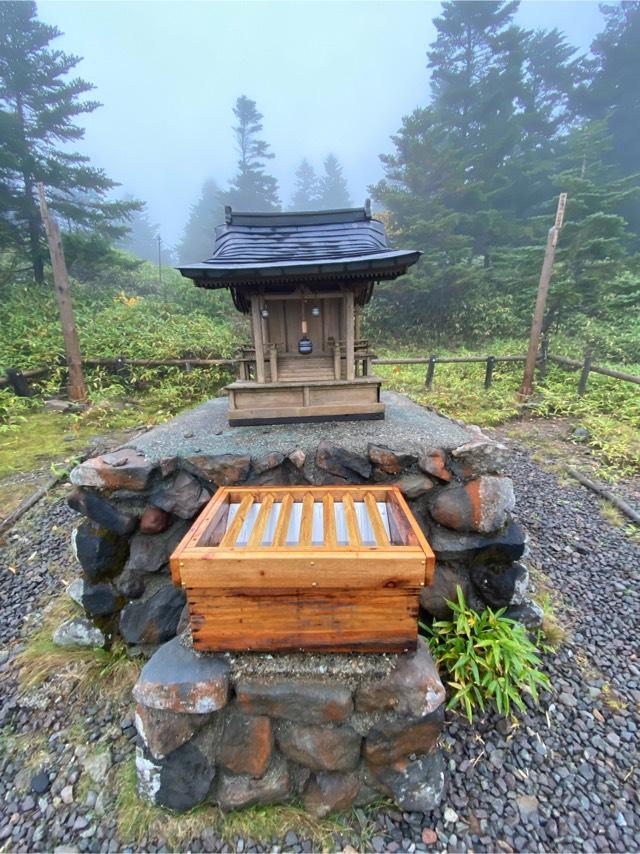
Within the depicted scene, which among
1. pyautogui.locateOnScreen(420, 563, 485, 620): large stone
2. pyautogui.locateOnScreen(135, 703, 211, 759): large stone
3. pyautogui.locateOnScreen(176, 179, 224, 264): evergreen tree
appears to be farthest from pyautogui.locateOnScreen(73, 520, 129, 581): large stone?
pyautogui.locateOnScreen(176, 179, 224, 264): evergreen tree

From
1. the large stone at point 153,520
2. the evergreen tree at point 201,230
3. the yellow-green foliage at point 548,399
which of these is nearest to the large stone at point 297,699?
the large stone at point 153,520

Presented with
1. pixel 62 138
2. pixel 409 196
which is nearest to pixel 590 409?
pixel 409 196

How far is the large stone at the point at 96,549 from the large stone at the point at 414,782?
2339mm

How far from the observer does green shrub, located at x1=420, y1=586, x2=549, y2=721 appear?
2424 millimetres

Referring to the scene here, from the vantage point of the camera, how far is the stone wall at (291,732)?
6.57ft

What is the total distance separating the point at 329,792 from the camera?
2053 millimetres

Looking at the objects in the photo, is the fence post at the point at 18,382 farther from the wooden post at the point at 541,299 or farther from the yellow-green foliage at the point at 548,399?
the wooden post at the point at 541,299

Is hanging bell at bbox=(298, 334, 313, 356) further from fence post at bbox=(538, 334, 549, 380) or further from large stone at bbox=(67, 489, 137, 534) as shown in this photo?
fence post at bbox=(538, 334, 549, 380)

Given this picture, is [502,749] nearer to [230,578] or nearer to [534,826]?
[534,826]

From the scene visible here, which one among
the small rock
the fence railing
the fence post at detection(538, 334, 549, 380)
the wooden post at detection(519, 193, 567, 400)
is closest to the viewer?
the small rock

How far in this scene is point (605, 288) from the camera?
35.8ft

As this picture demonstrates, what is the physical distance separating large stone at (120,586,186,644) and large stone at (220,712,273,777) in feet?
3.37

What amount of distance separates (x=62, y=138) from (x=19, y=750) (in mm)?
17617

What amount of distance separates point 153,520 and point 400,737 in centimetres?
223
